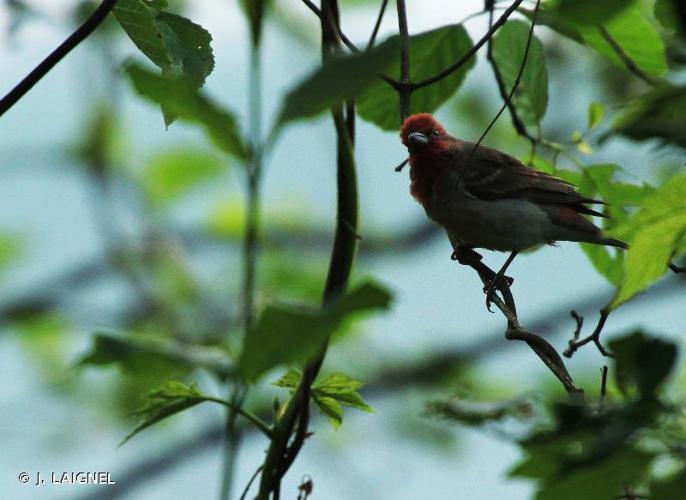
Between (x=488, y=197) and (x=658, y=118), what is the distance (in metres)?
4.62

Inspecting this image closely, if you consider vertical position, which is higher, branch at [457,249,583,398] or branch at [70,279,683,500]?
branch at [70,279,683,500]

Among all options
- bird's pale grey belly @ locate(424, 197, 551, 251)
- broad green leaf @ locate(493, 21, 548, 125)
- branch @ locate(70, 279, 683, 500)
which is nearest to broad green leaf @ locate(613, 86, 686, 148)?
broad green leaf @ locate(493, 21, 548, 125)

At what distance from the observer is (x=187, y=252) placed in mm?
9344

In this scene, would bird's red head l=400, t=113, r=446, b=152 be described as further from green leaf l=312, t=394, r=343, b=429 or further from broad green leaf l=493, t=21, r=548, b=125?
green leaf l=312, t=394, r=343, b=429

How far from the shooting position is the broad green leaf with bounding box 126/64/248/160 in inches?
49.3

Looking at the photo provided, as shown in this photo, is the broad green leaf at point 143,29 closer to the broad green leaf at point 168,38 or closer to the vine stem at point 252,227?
the broad green leaf at point 168,38

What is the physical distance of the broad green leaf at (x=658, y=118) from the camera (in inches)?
45.7

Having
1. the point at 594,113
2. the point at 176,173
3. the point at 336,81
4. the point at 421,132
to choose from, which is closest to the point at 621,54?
the point at 594,113

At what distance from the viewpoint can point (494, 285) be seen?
3.15m

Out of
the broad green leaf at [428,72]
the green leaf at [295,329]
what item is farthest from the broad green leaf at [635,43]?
the green leaf at [295,329]

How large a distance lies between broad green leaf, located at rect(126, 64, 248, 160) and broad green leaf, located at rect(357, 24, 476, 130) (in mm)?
1960

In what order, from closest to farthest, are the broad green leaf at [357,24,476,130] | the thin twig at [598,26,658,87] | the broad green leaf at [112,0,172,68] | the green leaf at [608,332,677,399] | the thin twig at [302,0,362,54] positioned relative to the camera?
the green leaf at [608,332,677,399] < the broad green leaf at [112,0,172,68] < the thin twig at [302,0,362,54] < the thin twig at [598,26,658,87] < the broad green leaf at [357,24,476,130]

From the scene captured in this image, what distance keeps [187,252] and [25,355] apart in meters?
1.88

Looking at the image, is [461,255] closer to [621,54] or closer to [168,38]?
[621,54]
